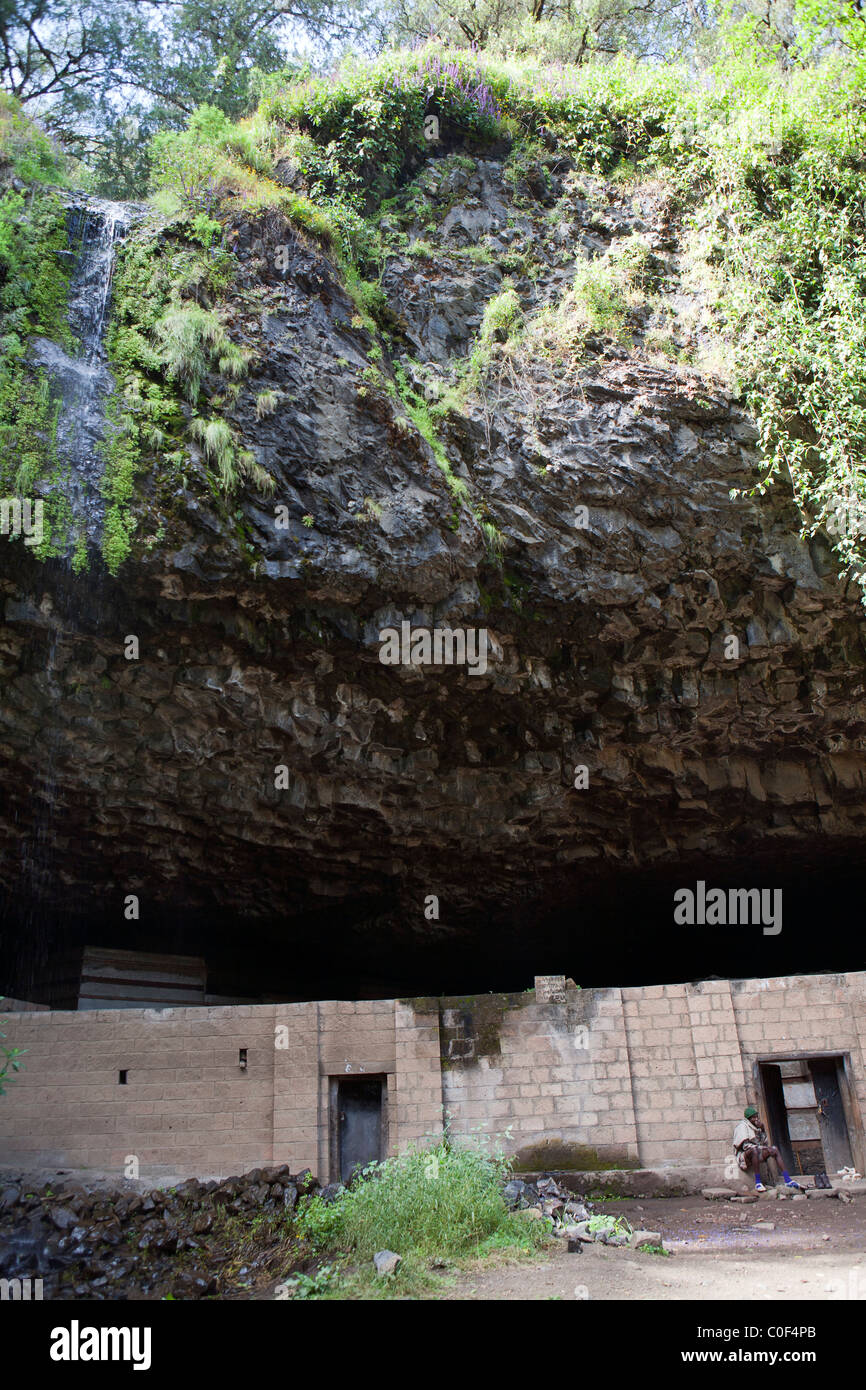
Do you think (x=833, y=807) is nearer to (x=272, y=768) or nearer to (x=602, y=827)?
(x=602, y=827)

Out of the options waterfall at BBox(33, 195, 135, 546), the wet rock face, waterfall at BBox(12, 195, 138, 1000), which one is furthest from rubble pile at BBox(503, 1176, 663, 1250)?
waterfall at BBox(33, 195, 135, 546)

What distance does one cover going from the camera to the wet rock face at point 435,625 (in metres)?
11.2

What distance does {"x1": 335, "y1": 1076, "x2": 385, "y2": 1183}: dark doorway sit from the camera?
36.1 feet

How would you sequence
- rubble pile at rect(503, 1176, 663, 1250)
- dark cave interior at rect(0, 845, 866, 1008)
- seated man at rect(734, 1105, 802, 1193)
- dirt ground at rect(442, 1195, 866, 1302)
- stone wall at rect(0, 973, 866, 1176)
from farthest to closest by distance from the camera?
1. dark cave interior at rect(0, 845, 866, 1008)
2. stone wall at rect(0, 973, 866, 1176)
3. seated man at rect(734, 1105, 802, 1193)
4. rubble pile at rect(503, 1176, 663, 1250)
5. dirt ground at rect(442, 1195, 866, 1302)

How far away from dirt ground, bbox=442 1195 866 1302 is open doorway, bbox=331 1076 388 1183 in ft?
8.89

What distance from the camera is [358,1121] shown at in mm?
11148

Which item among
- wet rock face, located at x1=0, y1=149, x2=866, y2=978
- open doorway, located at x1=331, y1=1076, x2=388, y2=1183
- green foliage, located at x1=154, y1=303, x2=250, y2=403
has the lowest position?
open doorway, located at x1=331, y1=1076, x2=388, y2=1183

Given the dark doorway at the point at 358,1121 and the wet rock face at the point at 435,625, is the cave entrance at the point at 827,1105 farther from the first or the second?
the dark doorway at the point at 358,1121

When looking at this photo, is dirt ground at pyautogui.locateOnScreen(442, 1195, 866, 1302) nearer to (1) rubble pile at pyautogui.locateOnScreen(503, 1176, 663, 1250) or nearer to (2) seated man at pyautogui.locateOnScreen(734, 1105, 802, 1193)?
(1) rubble pile at pyautogui.locateOnScreen(503, 1176, 663, 1250)

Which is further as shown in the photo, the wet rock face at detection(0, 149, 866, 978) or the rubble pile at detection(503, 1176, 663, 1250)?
the wet rock face at detection(0, 149, 866, 978)

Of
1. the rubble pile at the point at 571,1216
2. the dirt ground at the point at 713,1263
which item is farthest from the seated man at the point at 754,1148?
the rubble pile at the point at 571,1216

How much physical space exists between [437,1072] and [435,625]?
560cm

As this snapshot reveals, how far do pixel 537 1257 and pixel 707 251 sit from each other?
12.4 m

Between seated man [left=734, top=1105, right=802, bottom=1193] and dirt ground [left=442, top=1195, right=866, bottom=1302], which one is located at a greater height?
seated man [left=734, top=1105, right=802, bottom=1193]
